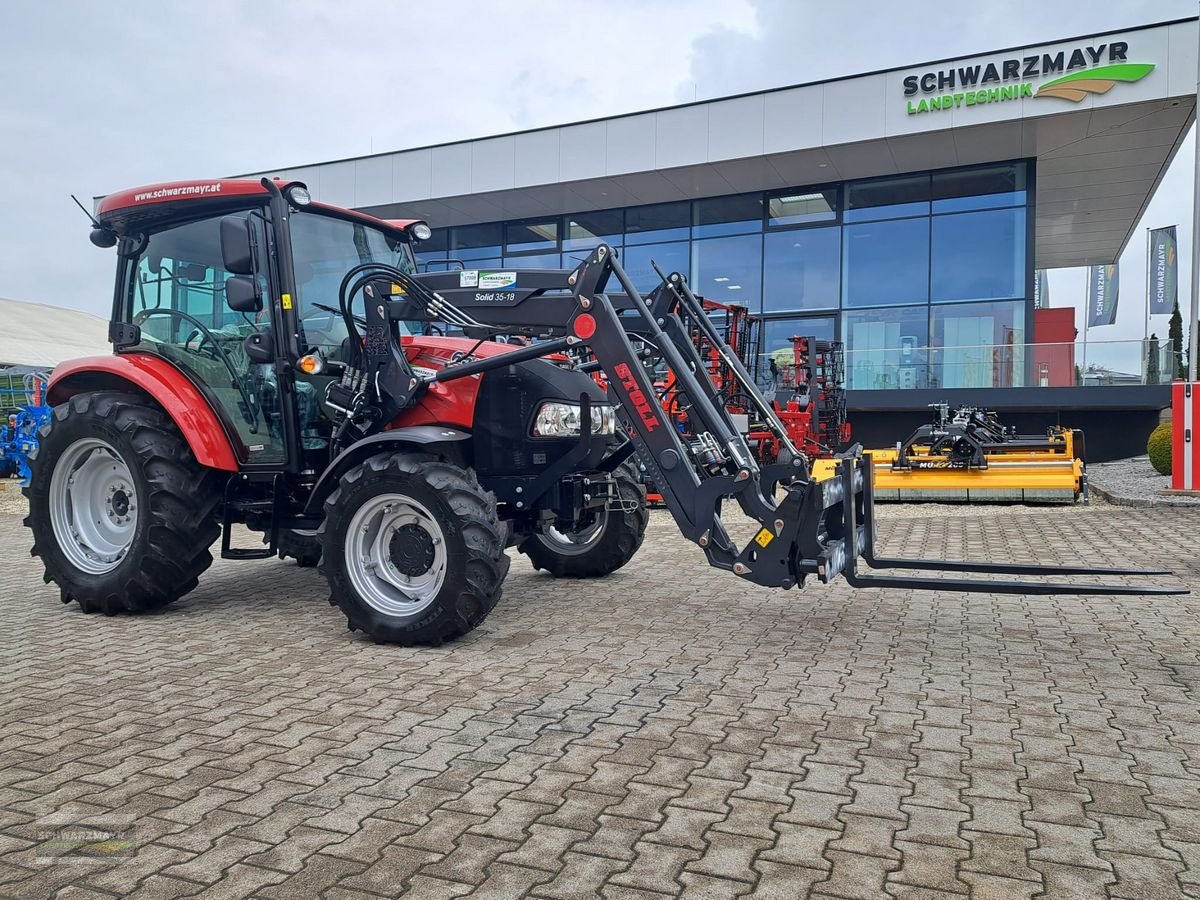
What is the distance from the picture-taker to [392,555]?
5402 millimetres

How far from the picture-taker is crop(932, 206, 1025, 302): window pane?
20.8 m

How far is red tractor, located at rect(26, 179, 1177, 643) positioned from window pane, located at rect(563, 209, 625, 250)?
19149 millimetres

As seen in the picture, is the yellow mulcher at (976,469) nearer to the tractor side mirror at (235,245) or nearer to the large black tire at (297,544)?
the large black tire at (297,544)

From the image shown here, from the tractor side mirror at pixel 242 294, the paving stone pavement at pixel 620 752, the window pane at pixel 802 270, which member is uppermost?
the window pane at pixel 802 270

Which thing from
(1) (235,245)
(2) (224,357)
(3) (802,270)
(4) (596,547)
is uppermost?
(3) (802,270)

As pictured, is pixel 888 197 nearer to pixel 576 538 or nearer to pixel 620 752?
pixel 576 538

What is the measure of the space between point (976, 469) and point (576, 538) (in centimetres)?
767

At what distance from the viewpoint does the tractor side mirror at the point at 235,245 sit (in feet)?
17.7

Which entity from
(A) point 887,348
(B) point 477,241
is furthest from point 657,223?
(A) point 887,348

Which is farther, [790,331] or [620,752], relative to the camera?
[790,331]

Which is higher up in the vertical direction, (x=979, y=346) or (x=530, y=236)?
(x=530, y=236)

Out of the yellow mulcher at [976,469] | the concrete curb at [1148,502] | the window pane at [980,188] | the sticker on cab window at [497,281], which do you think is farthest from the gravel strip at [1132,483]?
the sticker on cab window at [497,281]

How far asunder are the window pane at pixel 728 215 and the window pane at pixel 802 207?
0.36 m

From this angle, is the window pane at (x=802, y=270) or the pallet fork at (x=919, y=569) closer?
the pallet fork at (x=919, y=569)
